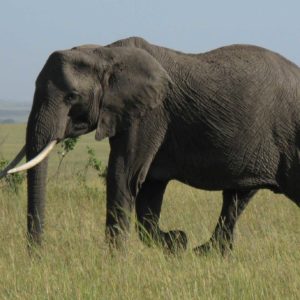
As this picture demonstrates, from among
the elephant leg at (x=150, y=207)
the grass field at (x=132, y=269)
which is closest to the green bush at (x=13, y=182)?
the grass field at (x=132, y=269)

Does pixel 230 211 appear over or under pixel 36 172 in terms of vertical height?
under

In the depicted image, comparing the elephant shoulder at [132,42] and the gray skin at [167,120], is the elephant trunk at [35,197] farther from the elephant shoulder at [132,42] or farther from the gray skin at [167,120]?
the elephant shoulder at [132,42]

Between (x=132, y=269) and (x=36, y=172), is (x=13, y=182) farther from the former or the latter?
(x=132, y=269)

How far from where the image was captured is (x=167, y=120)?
7207mm

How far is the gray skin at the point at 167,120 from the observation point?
6.94 m

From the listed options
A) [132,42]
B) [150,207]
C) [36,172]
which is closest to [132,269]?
[36,172]

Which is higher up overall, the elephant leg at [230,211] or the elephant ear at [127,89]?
the elephant ear at [127,89]

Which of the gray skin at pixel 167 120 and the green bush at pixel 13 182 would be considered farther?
the green bush at pixel 13 182

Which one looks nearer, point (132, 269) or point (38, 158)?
point (132, 269)

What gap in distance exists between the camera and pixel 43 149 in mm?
6801

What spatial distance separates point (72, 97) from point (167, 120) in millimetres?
771

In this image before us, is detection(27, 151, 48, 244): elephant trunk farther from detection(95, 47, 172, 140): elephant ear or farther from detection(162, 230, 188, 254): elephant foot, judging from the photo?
detection(162, 230, 188, 254): elephant foot

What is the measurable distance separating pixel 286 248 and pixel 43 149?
6.28 feet

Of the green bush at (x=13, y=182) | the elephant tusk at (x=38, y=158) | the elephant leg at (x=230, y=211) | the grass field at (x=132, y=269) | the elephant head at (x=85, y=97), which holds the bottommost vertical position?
the green bush at (x=13, y=182)
